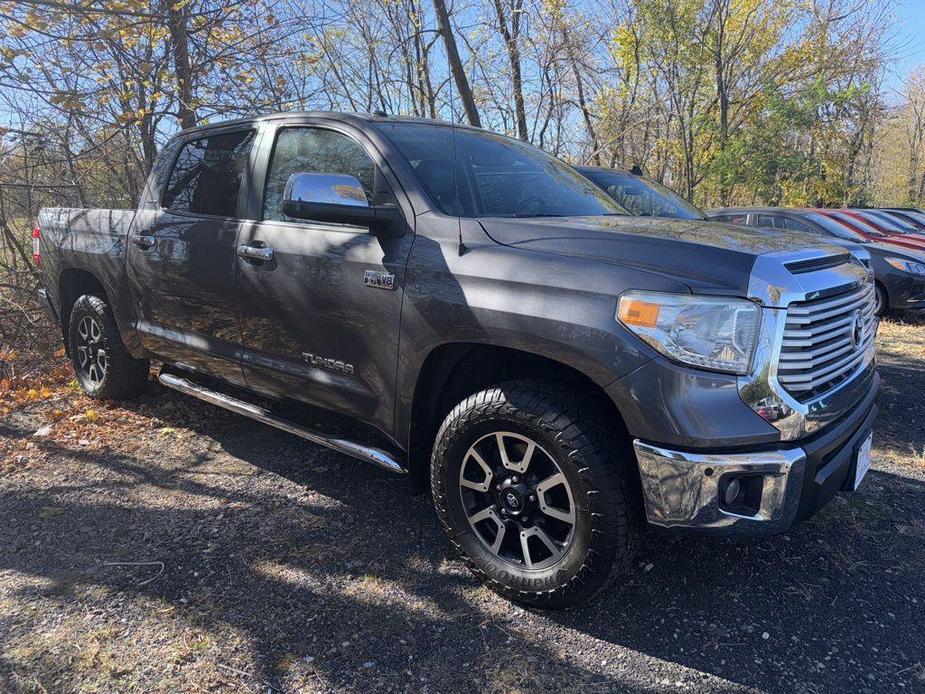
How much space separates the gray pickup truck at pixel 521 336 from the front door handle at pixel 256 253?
0.03m

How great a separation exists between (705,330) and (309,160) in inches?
85.8

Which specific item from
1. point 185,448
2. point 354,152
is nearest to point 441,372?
point 354,152

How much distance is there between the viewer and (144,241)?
157 inches

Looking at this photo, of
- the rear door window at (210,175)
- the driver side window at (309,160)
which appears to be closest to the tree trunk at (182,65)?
the rear door window at (210,175)

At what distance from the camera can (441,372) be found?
8.79 feet

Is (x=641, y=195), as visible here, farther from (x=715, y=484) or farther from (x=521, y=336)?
(x=715, y=484)

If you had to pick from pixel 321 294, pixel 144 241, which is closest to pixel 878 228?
pixel 321 294

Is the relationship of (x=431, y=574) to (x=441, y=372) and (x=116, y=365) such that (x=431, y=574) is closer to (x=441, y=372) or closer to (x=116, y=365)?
(x=441, y=372)

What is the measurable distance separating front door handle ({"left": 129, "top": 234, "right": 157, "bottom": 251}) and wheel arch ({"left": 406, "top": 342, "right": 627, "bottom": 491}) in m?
2.24

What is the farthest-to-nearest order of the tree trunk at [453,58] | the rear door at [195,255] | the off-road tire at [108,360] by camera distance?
1. the tree trunk at [453,58]
2. the off-road tire at [108,360]
3. the rear door at [195,255]

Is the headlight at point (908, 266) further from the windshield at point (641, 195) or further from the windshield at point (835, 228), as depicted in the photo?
the windshield at point (641, 195)

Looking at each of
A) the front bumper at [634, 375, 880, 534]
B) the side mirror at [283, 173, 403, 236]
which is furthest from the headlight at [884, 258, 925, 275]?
the side mirror at [283, 173, 403, 236]

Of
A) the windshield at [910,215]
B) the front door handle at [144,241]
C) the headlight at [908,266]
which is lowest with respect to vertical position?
the headlight at [908,266]

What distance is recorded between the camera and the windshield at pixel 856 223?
9266mm
